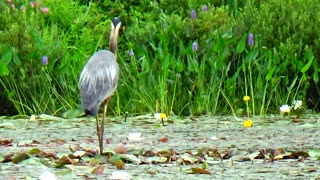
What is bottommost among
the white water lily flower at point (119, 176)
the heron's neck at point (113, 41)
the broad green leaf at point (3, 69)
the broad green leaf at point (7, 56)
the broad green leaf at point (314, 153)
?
the broad green leaf at point (314, 153)

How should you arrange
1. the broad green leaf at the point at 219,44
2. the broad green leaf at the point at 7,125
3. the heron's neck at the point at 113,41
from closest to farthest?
the heron's neck at the point at 113,41 → the broad green leaf at the point at 7,125 → the broad green leaf at the point at 219,44

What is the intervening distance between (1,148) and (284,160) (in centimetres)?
149

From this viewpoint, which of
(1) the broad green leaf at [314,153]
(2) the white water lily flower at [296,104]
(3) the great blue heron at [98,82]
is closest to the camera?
(1) the broad green leaf at [314,153]

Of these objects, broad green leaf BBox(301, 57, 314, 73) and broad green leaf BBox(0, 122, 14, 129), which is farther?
broad green leaf BBox(301, 57, 314, 73)

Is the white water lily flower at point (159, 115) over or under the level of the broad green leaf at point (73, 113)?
over

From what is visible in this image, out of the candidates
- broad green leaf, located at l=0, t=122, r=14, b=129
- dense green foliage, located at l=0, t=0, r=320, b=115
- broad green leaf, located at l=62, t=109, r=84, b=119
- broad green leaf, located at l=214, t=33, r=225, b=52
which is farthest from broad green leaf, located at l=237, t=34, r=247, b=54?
broad green leaf, located at l=0, t=122, r=14, b=129

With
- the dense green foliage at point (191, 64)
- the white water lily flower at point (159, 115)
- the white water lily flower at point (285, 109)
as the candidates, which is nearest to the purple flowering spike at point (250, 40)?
the dense green foliage at point (191, 64)

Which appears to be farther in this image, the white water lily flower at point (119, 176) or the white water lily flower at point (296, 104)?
the white water lily flower at point (296, 104)

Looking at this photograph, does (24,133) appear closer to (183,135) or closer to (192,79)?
(183,135)

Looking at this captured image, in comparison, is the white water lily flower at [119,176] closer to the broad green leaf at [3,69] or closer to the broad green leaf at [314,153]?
the broad green leaf at [314,153]

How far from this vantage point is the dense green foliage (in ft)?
24.9

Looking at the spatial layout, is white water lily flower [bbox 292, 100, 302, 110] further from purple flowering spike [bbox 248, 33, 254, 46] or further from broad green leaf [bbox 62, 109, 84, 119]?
broad green leaf [bbox 62, 109, 84, 119]

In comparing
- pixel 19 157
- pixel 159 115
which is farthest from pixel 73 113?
pixel 19 157

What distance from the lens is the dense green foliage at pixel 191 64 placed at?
7598 millimetres
